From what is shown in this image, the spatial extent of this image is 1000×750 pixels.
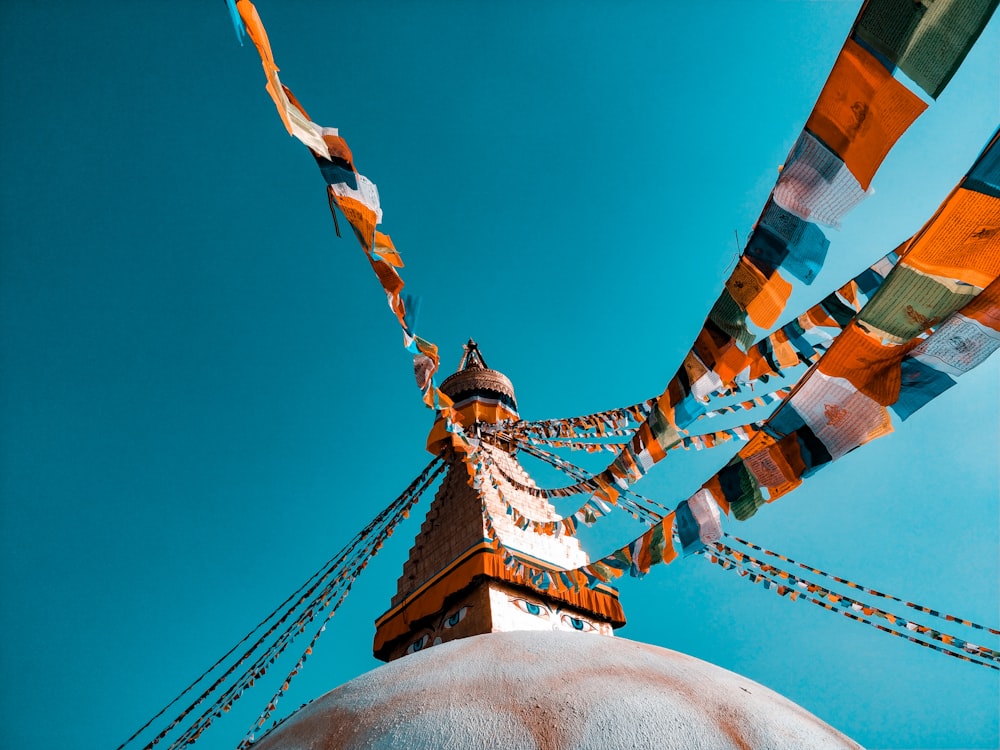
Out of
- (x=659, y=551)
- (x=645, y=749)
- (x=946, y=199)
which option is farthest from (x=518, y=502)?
(x=946, y=199)

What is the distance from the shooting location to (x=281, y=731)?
8.39 feet

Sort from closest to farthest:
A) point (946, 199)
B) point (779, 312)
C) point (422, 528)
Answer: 1. point (946, 199)
2. point (779, 312)
3. point (422, 528)

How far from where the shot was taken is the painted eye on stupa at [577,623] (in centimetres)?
565

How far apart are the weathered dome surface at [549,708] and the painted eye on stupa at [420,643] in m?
3.07

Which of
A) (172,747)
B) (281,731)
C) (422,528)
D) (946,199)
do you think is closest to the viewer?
(946,199)

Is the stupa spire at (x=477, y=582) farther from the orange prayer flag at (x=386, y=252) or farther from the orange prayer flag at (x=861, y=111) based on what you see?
the orange prayer flag at (x=861, y=111)

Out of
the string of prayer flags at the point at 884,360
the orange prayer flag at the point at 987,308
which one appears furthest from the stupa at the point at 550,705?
the orange prayer flag at the point at 987,308

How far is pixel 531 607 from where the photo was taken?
215 inches

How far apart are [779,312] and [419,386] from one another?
2830 millimetres

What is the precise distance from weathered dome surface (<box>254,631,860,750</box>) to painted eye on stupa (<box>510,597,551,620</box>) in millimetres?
2737

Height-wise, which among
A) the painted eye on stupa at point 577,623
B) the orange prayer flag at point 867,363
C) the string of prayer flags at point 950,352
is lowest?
the string of prayer flags at point 950,352

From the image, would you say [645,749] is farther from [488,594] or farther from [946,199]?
Answer: [488,594]

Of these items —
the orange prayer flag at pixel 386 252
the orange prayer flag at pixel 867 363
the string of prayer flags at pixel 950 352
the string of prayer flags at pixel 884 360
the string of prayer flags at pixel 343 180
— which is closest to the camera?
the string of prayer flags at pixel 884 360

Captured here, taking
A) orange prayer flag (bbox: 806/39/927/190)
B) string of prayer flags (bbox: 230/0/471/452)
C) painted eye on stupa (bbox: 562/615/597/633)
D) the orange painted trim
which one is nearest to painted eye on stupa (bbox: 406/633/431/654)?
the orange painted trim
